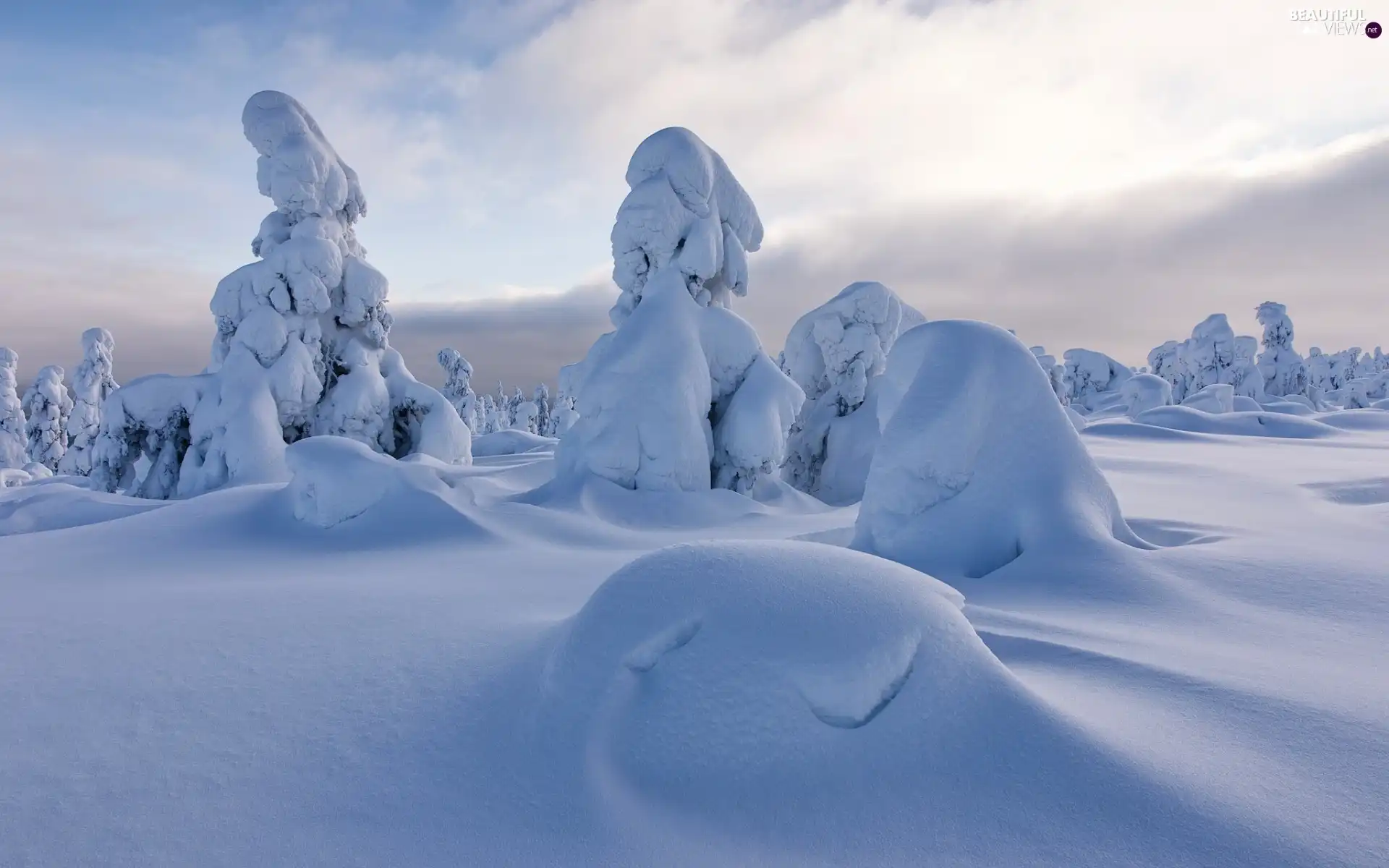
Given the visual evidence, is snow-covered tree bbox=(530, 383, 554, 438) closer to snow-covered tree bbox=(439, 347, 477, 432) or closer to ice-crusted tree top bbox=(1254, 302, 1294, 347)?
snow-covered tree bbox=(439, 347, 477, 432)

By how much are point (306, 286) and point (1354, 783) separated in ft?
52.8

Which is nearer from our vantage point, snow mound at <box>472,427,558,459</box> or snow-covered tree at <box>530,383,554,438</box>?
snow mound at <box>472,427,558,459</box>

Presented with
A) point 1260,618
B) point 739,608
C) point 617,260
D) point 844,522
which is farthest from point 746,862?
point 617,260

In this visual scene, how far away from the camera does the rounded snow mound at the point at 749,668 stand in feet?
8.29

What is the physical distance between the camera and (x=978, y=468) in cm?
597

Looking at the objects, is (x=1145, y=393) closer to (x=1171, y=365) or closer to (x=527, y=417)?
(x=1171, y=365)

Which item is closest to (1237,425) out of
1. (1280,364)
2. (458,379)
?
(1280,364)

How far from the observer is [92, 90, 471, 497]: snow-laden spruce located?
13.4 meters

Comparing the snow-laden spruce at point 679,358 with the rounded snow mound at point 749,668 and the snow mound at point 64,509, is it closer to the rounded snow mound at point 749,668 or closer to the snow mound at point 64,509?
the snow mound at point 64,509

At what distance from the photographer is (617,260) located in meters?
12.5

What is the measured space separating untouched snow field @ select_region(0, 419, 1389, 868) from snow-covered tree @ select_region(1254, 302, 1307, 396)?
38.4 meters

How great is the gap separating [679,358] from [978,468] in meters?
6.01

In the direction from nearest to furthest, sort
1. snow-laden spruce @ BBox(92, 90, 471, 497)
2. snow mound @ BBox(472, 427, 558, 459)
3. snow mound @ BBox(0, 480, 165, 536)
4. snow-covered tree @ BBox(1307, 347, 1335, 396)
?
snow mound @ BBox(0, 480, 165, 536) < snow-laden spruce @ BBox(92, 90, 471, 497) < snow mound @ BBox(472, 427, 558, 459) < snow-covered tree @ BBox(1307, 347, 1335, 396)

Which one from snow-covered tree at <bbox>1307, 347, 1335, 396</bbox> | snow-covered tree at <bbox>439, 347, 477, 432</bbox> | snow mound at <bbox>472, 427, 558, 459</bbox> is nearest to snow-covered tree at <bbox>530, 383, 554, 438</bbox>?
snow-covered tree at <bbox>439, 347, 477, 432</bbox>
